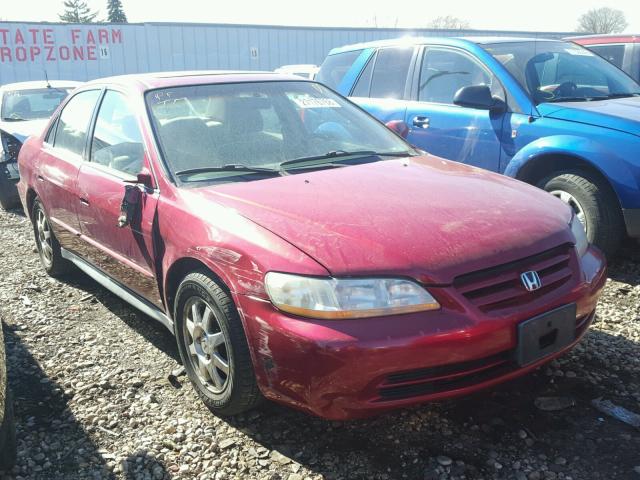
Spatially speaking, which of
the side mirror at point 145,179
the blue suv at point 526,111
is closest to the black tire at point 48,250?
the side mirror at point 145,179

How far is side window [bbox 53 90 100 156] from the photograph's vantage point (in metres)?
4.14

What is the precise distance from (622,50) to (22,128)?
24.4ft

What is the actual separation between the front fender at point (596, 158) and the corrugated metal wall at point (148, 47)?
18.6 meters

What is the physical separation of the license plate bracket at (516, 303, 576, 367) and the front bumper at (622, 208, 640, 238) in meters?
1.90

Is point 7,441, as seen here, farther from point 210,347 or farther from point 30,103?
point 30,103

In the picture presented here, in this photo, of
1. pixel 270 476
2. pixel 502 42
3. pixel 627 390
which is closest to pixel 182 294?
pixel 270 476

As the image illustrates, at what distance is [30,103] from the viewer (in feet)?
28.4

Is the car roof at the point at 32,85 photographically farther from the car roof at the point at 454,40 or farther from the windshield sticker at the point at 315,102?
the windshield sticker at the point at 315,102

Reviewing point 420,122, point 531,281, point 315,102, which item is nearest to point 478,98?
point 420,122

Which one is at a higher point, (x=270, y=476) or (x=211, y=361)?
(x=211, y=361)

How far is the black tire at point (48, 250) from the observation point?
15.7 feet

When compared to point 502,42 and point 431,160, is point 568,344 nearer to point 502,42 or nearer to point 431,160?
point 431,160

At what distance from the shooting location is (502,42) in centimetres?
534

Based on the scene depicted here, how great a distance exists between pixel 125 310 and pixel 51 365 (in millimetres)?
845
